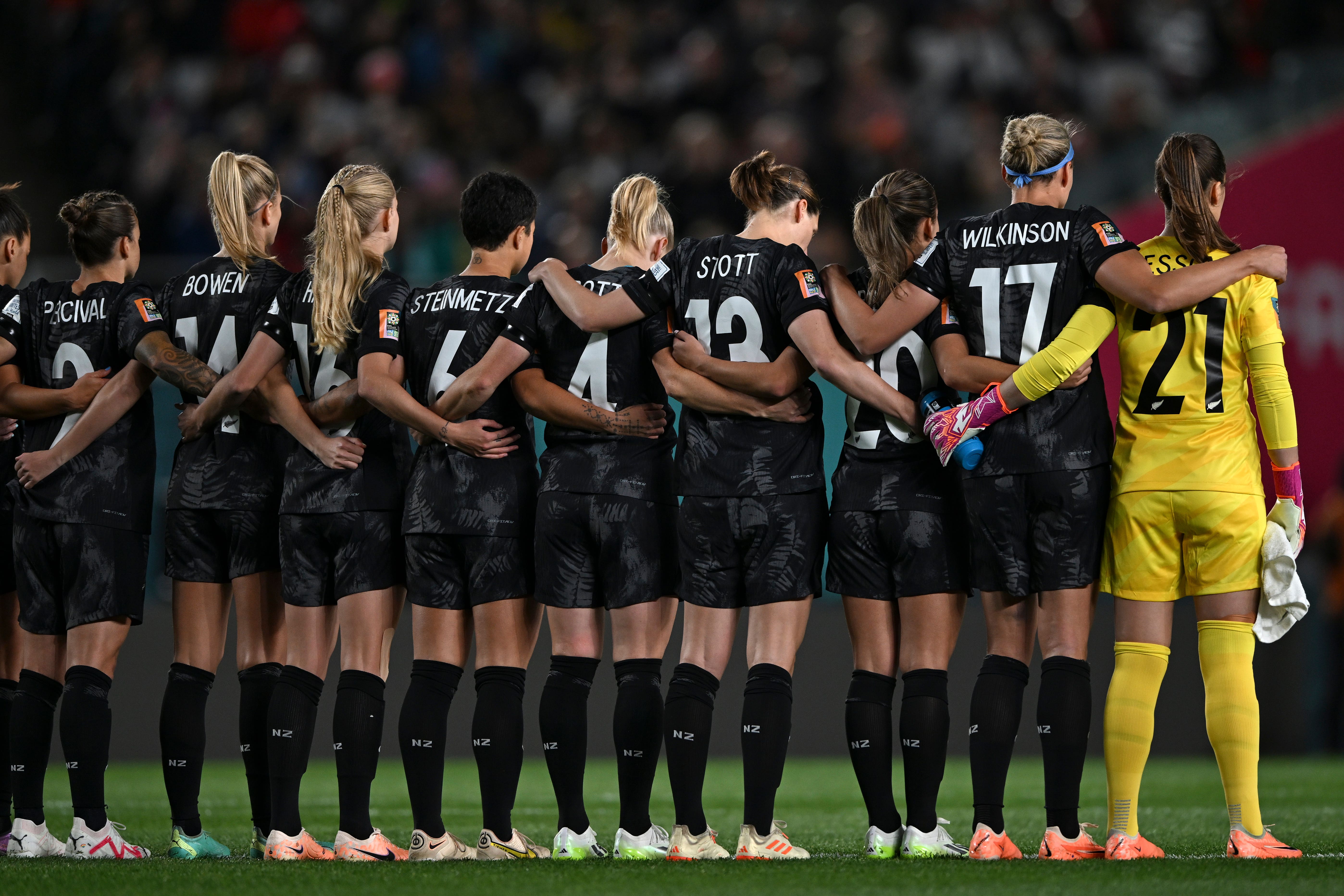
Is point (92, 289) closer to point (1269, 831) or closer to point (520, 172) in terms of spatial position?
point (1269, 831)

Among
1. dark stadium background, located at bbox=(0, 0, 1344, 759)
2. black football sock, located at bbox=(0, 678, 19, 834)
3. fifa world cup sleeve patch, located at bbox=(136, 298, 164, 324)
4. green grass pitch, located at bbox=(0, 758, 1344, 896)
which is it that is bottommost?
green grass pitch, located at bbox=(0, 758, 1344, 896)

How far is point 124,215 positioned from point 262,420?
103 cm

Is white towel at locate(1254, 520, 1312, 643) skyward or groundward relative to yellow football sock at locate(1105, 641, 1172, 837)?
skyward

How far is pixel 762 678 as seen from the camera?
5102 mm

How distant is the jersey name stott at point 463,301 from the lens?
5387 millimetres

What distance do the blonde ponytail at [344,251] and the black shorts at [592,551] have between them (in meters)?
1.03

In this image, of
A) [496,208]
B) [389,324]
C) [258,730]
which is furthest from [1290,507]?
[258,730]

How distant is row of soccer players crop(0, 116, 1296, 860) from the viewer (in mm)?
5043

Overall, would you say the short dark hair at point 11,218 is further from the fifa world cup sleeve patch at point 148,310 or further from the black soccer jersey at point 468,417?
the black soccer jersey at point 468,417

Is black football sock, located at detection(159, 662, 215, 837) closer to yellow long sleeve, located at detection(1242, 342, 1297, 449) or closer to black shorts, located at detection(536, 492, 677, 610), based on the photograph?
black shorts, located at detection(536, 492, 677, 610)

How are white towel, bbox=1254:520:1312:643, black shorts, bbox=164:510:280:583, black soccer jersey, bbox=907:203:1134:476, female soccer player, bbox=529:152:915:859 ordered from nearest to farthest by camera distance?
white towel, bbox=1254:520:1312:643
black soccer jersey, bbox=907:203:1134:476
female soccer player, bbox=529:152:915:859
black shorts, bbox=164:510:280:583

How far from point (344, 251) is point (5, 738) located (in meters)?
2.47

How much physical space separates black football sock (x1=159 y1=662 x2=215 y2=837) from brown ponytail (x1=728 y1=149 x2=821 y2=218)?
266cm

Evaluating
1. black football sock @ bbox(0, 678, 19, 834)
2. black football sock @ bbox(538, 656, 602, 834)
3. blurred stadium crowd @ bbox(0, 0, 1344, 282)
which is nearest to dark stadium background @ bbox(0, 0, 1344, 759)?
blurred stadium crowd @ bbox(0, 0, 1344, 282)
